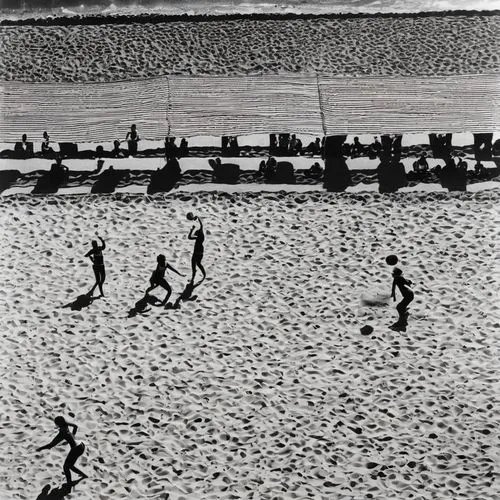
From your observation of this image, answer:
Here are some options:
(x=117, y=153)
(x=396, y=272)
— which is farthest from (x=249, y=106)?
(x=396, y=272)

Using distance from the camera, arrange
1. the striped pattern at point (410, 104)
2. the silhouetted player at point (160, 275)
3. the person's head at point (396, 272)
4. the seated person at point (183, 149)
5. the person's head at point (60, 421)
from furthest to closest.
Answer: the seated person at point (183, 149) → the striped pattern at point (410, 104) → the silhouetted player at point (160, 275) → the person's head at point (396, 272) → the person's head at point (60, 421)

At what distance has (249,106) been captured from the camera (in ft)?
77.6

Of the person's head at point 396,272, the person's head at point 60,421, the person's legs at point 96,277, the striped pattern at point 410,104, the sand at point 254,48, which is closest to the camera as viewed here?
the person's head at point 60,421

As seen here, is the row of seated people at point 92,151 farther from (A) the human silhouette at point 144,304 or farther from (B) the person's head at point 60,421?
(B) the person's head at point 60,421

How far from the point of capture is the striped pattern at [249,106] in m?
23.0

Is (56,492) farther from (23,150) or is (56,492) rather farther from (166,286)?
(23,150)

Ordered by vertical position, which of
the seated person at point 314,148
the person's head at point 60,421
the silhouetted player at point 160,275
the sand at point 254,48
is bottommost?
the person's head at point 60,421

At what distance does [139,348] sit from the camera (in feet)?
57.7

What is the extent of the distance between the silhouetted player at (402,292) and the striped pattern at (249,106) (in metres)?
5.98

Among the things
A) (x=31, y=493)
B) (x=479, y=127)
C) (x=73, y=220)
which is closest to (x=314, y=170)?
(x=479, y=127)

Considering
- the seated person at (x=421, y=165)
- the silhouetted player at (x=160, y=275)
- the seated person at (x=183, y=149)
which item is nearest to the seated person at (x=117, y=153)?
the seated person at (x=183, y=149)

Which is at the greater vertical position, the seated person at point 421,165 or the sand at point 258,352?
the seated person at point 421,165

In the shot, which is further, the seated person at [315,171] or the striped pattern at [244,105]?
the seated person at [315,171]

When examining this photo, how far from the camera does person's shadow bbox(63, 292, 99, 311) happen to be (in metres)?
18.8
